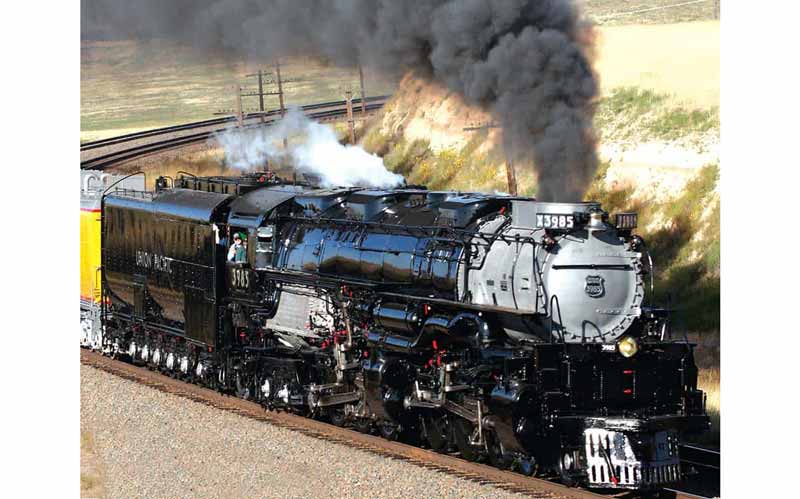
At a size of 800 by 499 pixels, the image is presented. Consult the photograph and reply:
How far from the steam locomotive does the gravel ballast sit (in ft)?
2.73

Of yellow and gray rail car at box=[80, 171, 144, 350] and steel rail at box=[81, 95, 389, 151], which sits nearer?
yellow and gray rail car at box=[80, 171, 144, 350]

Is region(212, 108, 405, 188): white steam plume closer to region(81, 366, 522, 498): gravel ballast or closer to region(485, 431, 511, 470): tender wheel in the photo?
region(81, 366, 522, 498): gravel ballast

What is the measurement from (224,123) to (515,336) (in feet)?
97.6

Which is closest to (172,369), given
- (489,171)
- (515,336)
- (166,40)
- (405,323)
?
(166,40)

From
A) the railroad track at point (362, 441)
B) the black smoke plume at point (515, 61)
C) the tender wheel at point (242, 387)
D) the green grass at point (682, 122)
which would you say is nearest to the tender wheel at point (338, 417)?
the railroad track at point (362, 441)

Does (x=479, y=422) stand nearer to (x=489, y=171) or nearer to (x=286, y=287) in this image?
(x=286, y=287)

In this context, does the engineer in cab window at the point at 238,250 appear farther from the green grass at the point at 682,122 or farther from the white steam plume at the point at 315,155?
the green grass at the point at 682,122

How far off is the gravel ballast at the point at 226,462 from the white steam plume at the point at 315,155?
201 inches

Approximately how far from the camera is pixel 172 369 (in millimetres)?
22594

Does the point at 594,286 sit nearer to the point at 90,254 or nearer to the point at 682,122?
the point at 682,122

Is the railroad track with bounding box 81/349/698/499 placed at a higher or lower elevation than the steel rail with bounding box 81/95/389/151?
lower

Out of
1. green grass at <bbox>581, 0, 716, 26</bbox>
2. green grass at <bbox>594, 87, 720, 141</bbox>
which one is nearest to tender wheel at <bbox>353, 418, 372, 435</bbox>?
green grass at <bbox>594, 87, 720, 141</bbox>

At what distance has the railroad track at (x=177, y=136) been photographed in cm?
4194

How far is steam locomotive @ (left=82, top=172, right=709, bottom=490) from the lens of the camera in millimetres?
14344
